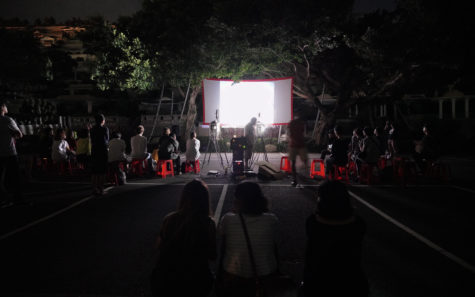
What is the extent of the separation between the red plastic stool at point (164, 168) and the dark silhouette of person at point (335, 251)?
376 inches

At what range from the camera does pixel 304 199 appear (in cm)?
848

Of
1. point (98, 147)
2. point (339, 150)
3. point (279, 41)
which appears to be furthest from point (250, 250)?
point (279, 41)

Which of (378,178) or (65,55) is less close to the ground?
(65,55)

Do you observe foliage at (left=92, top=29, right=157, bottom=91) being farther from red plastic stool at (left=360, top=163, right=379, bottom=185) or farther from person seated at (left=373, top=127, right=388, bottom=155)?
red plastic stool at (left=360, top=163, right=379, bottom=185)

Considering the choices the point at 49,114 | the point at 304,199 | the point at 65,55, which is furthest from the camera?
the point at 65,55

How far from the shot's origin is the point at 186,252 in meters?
2.84

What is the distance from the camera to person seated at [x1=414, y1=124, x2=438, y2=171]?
424 inches

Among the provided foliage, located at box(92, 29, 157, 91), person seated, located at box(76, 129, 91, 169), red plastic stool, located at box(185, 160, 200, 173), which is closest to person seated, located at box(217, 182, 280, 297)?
red plastic stool, located at box(185, 160, 200, 173)

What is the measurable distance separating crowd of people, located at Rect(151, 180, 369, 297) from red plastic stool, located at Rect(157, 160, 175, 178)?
9106 mm

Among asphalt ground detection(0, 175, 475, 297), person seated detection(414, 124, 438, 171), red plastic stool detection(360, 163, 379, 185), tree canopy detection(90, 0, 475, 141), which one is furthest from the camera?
tree canopy detection(90, 0, 475, 141)

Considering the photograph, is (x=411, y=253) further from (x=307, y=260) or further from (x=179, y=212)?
(x=179, y=212)

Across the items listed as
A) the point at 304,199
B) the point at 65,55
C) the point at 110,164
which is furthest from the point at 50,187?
the point at 65,55

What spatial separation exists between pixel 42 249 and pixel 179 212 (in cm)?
348

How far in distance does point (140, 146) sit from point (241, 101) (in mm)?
5157
